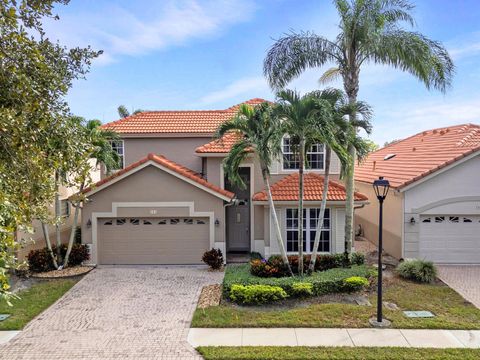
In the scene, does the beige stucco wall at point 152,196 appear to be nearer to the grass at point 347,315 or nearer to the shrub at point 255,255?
the shrub at point 255,255

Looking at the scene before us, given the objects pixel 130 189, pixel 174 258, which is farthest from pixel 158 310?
pixel 130 189

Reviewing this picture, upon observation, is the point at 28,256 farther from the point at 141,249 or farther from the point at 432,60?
the point at 432,60

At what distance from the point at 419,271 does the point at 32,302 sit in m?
13.0

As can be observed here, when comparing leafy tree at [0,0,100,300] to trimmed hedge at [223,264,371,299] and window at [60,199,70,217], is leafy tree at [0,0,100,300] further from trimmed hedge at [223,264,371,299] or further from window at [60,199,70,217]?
window at [60,199,70,217]

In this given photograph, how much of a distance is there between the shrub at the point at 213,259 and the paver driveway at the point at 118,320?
40 cm

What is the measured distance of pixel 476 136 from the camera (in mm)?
16422

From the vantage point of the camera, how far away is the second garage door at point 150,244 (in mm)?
14750

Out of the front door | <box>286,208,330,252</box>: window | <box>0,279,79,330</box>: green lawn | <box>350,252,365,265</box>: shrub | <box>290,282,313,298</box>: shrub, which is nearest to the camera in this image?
<box>0,279,79,330</box>: green lawn

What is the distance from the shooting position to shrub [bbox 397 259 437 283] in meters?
12.4

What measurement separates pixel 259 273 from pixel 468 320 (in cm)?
623

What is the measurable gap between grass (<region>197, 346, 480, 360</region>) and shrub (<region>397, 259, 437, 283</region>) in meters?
4.85

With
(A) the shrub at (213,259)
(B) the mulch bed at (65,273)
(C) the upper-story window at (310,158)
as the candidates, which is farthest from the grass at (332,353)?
(C) the upper-story window at (310,158)

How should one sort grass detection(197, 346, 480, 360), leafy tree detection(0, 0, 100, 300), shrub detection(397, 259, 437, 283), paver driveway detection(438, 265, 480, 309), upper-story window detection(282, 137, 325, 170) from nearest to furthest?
leafy tree detection(0, 0, 100, 300), grass detection(197, 346, 480, 360), paver driveway detection(438, 265, 480, 309), shrub detection(397, 259, 437, 283), upper-story window detection(282, 137, 325, 170)

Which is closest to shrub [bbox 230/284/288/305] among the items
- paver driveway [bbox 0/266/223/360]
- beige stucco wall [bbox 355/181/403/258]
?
paver driveway [bbox 0/266/223/360]
